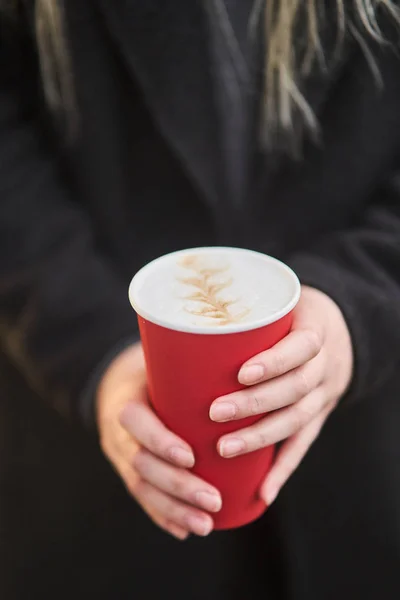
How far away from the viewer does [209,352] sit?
0.43 meters

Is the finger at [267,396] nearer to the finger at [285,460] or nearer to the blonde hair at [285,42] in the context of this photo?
the finger at [285,460]

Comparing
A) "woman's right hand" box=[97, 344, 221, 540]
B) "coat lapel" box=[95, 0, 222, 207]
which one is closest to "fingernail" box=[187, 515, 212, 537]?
"woman's right hand" box=[97, 344, 221, 540]

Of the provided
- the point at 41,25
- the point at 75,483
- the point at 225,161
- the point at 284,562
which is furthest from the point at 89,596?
the point at 41,25

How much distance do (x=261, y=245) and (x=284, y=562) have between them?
417 millimetres

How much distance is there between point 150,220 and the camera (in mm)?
720

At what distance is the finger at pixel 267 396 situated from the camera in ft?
1.46

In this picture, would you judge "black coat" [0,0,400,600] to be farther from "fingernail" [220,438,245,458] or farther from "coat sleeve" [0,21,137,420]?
"fingernail" [220,438,245,458]

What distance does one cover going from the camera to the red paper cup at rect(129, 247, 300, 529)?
1.39 ft

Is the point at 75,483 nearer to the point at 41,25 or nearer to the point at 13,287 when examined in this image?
the point at 13,287

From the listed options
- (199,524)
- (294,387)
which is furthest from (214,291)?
(199,524)

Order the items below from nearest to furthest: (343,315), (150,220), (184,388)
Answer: (184,388)
(343,315)
(150,220)

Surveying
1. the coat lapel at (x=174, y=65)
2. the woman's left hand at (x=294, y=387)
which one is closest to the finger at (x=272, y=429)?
the woman's left hand at (x=294, y=387)

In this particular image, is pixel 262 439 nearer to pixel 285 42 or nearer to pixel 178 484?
pixel 178 484

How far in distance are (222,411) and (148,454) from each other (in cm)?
11
